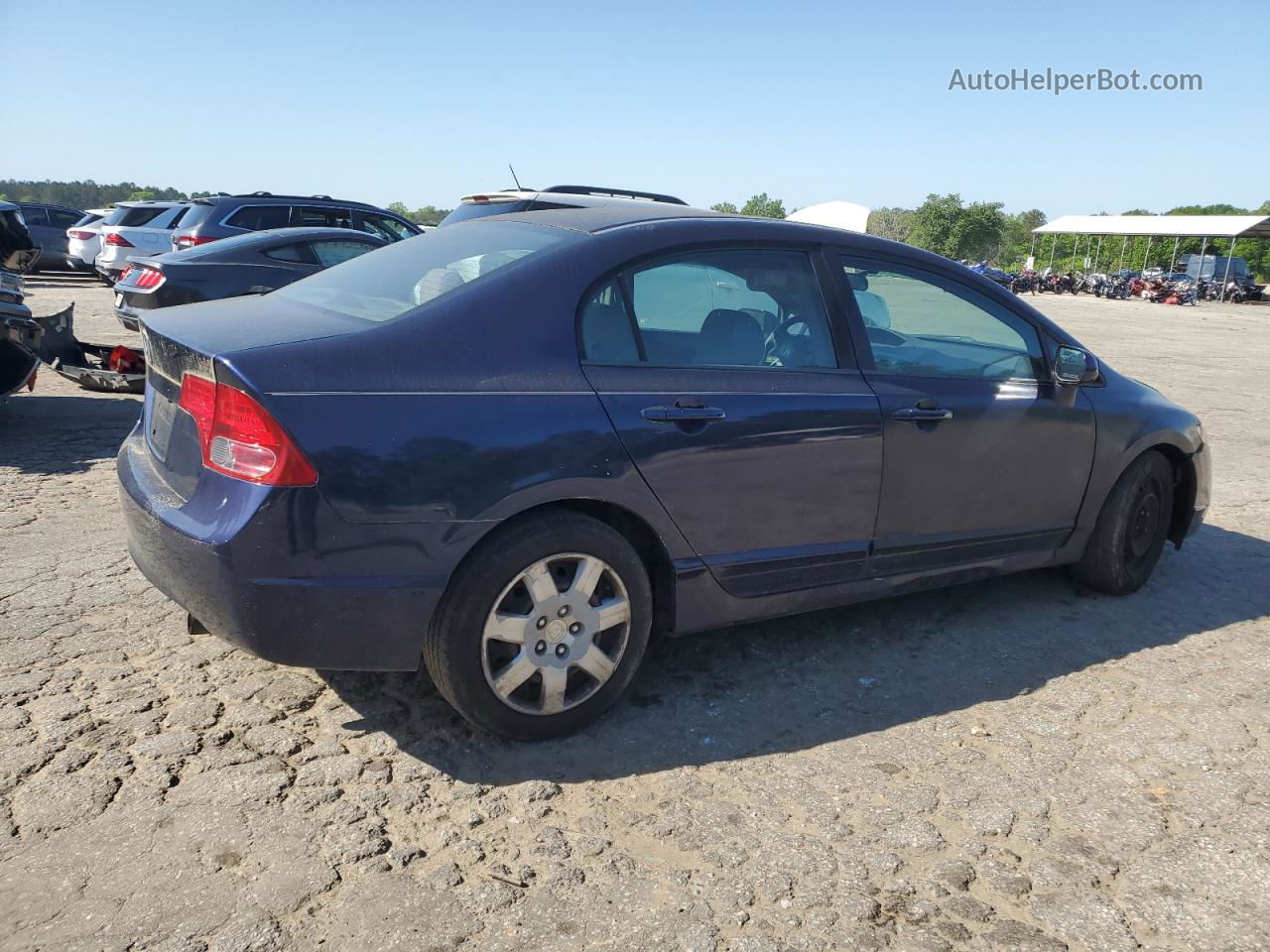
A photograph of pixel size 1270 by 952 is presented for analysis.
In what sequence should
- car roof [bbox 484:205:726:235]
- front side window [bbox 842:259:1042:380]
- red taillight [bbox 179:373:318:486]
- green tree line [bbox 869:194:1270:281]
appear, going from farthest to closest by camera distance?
green tree line [bbox 869:194:1270:281], front side window [bbox 842:259:1042:380], car roof [bbox 484:205:726:235], red taillight [bbox 179:373:318:486]

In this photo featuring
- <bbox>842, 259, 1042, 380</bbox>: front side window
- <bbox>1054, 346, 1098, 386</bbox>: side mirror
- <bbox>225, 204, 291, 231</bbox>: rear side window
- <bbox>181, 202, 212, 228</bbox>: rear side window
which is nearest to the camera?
<bbox>842, 259, 1042, 380</bbox>: front side window

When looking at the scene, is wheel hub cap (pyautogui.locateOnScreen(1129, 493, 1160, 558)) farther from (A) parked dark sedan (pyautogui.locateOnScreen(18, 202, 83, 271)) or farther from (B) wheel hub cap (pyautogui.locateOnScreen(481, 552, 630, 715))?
Result: (A) parked dark sedan (pyautogui.locateOnScreen(18, 202, 83, 271))

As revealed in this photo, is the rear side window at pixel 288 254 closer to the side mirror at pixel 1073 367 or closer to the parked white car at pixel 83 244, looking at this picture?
the side mirror at pixel 1073 367

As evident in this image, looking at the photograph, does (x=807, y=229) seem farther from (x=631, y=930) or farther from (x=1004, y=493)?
(x=631, y=930)

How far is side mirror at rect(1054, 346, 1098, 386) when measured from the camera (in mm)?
4375

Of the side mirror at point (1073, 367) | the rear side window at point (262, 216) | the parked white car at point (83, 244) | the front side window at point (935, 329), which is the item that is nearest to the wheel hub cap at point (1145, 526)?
the side mirror at point (1073, 367)

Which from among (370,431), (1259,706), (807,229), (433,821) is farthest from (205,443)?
(1259,706)

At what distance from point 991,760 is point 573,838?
1414 millimetres

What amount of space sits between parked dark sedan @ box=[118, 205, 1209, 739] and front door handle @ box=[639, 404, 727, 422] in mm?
10

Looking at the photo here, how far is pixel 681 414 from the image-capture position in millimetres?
3318

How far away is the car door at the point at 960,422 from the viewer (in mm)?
3904

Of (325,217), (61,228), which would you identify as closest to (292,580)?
(325,217)

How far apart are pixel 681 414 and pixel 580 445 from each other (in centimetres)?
39

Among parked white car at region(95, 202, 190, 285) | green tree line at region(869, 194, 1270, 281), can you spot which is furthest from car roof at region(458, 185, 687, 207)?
green tree line at region(869, 194, 1270, 281)
